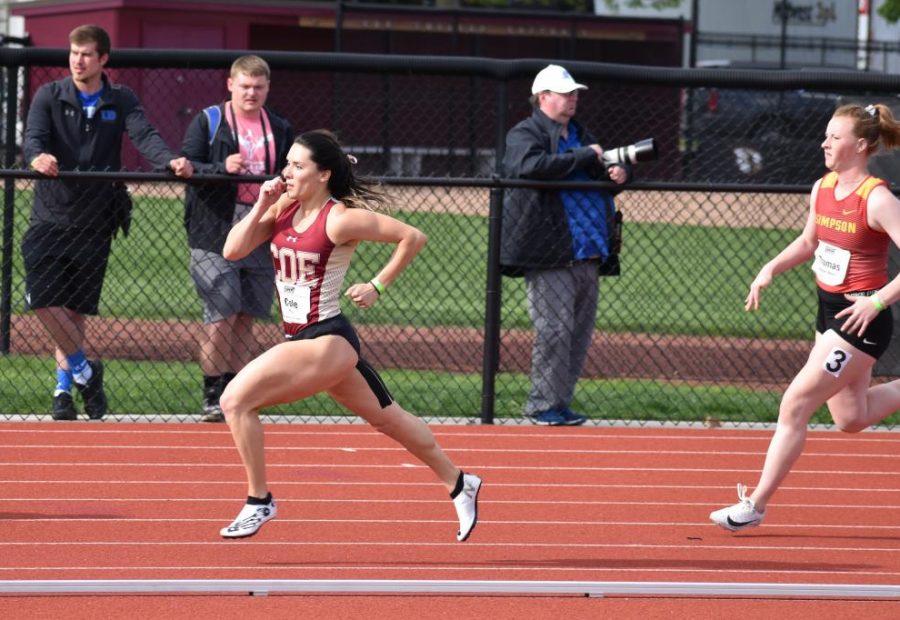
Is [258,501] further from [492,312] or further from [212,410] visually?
[492,312]

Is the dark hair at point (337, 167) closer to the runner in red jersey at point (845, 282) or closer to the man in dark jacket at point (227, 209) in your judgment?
the runner in red jersey at point (845, 282)

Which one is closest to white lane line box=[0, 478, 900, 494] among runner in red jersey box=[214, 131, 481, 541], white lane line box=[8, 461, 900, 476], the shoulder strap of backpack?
white lane line box=[8, 461, 900, 476]

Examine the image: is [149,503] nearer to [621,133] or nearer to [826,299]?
[826,299]

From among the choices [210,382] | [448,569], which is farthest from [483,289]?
[448,569]

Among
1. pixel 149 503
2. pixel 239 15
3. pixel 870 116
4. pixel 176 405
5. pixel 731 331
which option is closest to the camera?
pixel 870 116

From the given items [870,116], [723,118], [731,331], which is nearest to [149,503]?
[870,116]

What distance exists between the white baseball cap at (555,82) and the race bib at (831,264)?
3.02 metres

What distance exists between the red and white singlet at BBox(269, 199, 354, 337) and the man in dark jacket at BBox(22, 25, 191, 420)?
2.98m

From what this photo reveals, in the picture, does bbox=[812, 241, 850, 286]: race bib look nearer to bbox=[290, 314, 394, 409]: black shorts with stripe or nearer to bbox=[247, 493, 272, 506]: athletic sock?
bbox=[290, 314, 394, 409]: black shorts with stripe

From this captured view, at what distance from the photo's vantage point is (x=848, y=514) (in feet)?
25.8

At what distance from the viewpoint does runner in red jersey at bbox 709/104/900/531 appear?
689 centimetres

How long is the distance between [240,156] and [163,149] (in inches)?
19.2

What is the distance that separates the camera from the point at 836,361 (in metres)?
6.90

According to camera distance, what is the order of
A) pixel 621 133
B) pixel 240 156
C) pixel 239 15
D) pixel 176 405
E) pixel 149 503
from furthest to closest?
pixel 239 15, pixel 621 133, pixel 176 405, pixel 240 156, pixel 149 503
